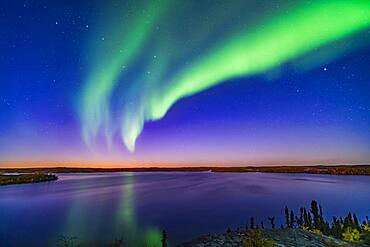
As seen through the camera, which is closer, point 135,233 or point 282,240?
point 282,240

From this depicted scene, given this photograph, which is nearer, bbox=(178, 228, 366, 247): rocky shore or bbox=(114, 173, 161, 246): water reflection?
bbox=(178, 228, 366, 247): rocky shore

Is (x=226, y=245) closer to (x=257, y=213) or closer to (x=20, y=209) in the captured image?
(x=257, y=213)

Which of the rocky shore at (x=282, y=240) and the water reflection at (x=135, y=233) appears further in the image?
the water reflection at (x=135, y=233)

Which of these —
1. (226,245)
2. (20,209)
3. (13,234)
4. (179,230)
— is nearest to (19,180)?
(20,209)

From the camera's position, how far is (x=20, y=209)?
47625 mm

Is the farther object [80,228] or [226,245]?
[80,228]

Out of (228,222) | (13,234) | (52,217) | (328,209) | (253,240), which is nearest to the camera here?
(253,240)

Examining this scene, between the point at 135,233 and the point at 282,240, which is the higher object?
the point at 282,240

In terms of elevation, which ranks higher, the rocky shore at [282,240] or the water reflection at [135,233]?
the rocky shore at [282,240]

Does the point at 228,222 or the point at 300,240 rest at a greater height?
the point at 300,240

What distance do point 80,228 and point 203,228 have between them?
1610 cm

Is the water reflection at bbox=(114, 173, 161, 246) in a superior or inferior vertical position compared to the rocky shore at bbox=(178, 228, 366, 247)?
inferior

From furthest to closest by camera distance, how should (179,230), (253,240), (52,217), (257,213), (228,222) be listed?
(257,213)
(52,217)
(228,222)
(179,230)
(253,240)

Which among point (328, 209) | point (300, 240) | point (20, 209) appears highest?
point (300, 240)
